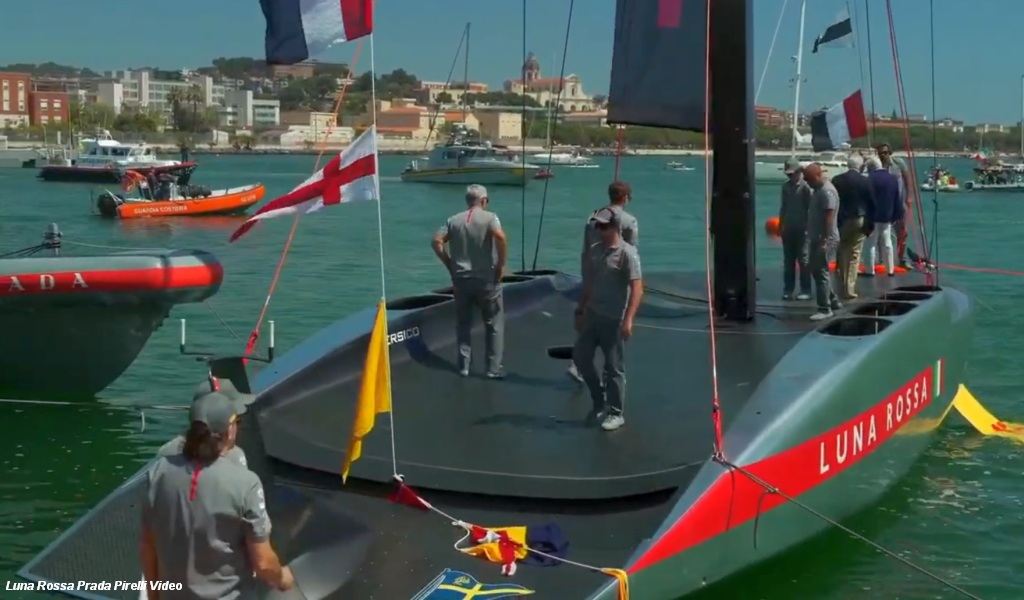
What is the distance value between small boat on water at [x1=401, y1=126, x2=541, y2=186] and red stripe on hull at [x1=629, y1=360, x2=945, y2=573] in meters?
57.6

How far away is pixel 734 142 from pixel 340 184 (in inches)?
155

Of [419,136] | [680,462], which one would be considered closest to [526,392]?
[680,462]

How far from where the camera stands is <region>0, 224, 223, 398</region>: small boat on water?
37.0 ft

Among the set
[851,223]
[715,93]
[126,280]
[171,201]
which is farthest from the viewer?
[171,201]

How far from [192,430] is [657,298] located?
767 cm

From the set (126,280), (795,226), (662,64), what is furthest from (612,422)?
(126,280)

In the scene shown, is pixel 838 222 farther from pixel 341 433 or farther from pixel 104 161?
pixel 104 161

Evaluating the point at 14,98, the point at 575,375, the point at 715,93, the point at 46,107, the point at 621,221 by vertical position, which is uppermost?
the point at 14,98

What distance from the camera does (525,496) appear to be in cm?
693

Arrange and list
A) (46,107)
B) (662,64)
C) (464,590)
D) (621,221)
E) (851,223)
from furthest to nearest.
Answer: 1. (46,107)
2. (851,223)
3. (662,64)
4. (621,221)
5. (464,590)

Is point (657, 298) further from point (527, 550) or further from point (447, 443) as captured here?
point (527, 550)

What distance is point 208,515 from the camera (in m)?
4.46

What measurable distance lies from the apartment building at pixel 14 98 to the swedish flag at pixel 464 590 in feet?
555

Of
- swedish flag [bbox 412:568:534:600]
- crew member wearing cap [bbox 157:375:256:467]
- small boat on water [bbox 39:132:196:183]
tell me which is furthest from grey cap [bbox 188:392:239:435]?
small boat on water [bbox 39:132:196:183]
